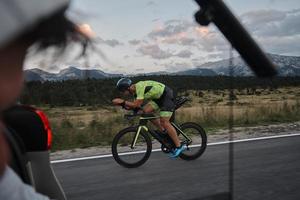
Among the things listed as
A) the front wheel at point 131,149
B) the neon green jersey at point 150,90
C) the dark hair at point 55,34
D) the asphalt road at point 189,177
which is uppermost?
the dark hair at point 55,34

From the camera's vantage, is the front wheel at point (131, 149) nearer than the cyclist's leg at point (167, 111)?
Yes

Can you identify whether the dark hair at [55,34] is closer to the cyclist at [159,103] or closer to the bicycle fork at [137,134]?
the cyclist at [159,103]

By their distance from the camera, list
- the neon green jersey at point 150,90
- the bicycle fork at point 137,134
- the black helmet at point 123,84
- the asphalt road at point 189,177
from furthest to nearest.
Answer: the bicycle fork at point 137,134 → the neon green jersey at point 150,90 → the black helmet at point 123,84 → the asphalt road at point 189,177

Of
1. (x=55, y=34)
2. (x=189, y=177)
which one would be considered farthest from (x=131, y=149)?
(x=55, y=34)

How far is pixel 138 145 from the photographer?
8766 mm

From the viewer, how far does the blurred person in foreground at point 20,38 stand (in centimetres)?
73

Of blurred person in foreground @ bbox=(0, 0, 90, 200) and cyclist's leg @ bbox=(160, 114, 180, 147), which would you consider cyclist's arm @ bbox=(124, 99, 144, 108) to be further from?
blurred person in foreground @ bbox=(0, 0, 90, 200)

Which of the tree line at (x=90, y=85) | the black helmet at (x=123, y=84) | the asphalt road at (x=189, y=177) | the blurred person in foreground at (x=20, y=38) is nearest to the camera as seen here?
the blurred person in foreground at (x=20, y=38)

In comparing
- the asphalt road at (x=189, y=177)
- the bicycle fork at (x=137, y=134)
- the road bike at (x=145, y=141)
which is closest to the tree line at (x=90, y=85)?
the asphalt road at (x=189, y=177)

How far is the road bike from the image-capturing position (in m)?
8.68

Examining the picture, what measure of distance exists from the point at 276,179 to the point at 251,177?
0.36 m

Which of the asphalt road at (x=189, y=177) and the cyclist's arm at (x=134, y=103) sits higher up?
the cyclist's arm at (x=134, y=103)

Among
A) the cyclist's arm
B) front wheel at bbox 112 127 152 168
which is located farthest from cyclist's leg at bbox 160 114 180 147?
the cyclist's arm

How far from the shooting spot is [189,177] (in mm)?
7395
